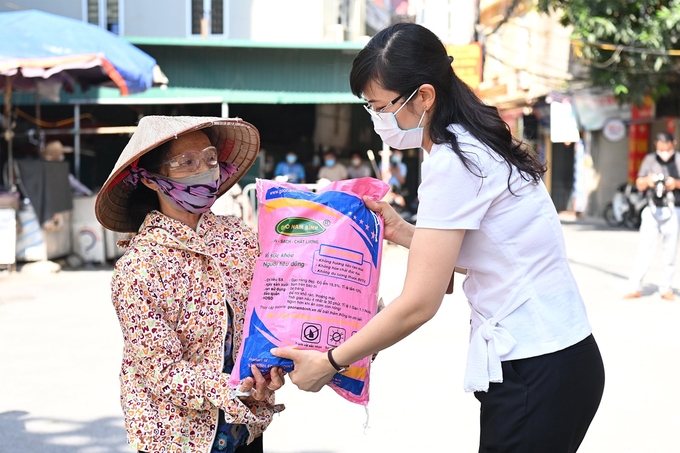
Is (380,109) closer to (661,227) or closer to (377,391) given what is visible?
(377,391)

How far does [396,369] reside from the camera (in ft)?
19.4

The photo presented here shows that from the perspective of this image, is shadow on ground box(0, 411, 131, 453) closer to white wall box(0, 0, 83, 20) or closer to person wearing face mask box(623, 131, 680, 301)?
person wearing face mask box(623, 131, 680, 301)

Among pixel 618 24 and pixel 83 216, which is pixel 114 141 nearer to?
pixel 83 216

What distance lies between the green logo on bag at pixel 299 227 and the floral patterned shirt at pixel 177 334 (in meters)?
0.29

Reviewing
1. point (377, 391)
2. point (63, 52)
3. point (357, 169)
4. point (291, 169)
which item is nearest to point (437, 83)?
point (377, 391)

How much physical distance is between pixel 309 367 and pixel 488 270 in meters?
0.51

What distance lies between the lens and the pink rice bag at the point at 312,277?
2.10 m

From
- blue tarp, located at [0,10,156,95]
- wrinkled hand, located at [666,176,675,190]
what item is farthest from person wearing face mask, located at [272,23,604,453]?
blue tarp, located at [0,10,156,95]

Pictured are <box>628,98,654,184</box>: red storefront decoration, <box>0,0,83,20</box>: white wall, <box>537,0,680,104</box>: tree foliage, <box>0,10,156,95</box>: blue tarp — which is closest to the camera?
<box>0,10,156,95</box>: blue tarp

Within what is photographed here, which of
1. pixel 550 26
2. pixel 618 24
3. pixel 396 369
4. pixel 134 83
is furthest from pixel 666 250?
pixel 550 26

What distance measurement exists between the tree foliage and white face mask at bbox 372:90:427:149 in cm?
1492

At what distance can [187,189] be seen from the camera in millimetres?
2418

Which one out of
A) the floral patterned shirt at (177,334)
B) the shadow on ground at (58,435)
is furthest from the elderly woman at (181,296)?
the shadow on ground at (58,435)

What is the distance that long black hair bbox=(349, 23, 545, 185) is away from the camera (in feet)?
6.56
